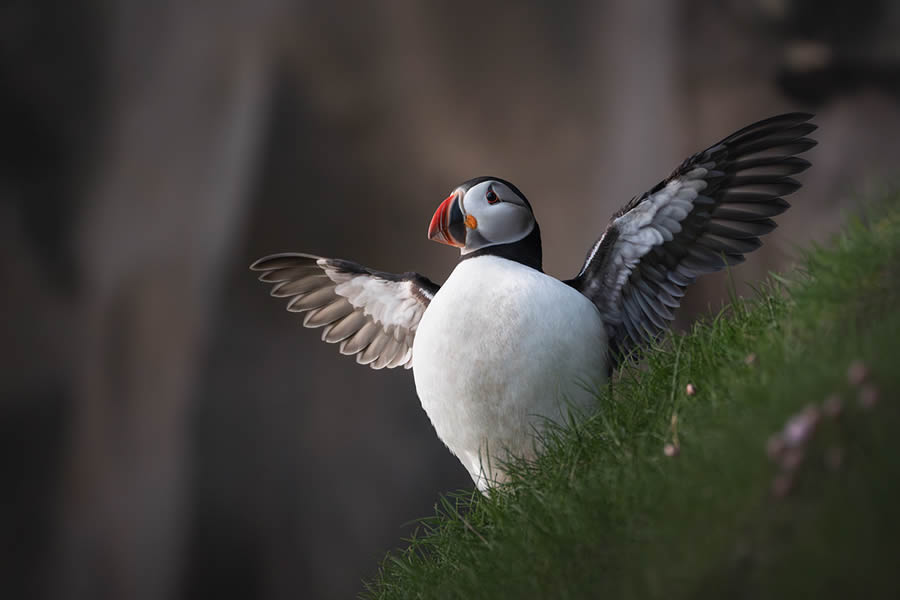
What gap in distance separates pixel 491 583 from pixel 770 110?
4515 millimetres

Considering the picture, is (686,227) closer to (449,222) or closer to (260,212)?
(449,222)

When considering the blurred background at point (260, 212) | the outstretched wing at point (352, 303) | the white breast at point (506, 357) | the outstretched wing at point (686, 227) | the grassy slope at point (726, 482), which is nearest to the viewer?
the grassy slope at point (726, 482)

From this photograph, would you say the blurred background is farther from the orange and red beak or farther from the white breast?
the white breast

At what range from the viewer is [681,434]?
1457mm

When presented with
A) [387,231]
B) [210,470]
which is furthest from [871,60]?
[210,470]

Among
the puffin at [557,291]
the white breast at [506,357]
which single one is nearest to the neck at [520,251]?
the puffin at [557,291]

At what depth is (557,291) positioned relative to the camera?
76.7 inches

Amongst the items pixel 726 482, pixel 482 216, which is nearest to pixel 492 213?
pixel 482 216

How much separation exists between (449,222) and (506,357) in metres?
0.42

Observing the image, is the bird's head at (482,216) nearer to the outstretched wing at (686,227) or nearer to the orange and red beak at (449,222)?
the orange and red beak at (449,222)

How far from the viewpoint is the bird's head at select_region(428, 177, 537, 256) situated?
2109 mm

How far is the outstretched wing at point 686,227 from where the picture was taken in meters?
2.01

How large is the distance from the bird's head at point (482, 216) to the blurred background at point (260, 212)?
3249 millimetres

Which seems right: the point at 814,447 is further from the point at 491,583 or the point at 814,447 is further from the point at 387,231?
the point at 387,231
